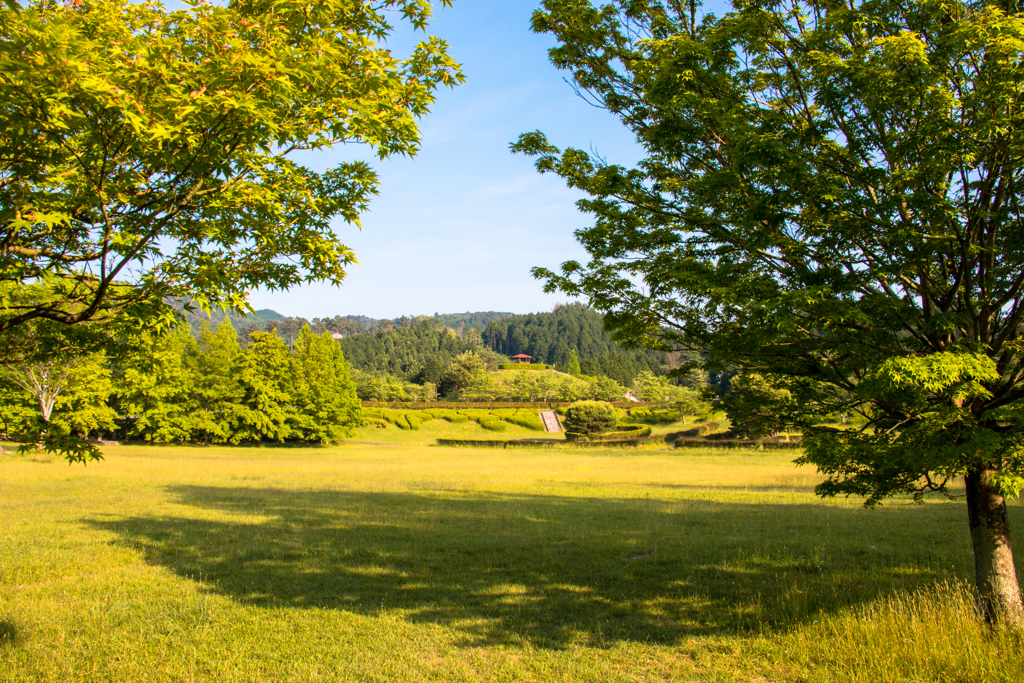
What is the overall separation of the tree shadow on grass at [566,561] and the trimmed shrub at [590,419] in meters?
33.0

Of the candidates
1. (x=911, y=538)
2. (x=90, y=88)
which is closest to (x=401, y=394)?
(x=911, y=538)

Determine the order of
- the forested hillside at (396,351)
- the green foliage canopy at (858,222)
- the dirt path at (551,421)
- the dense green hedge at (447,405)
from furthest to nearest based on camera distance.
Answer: the forested hillside at (396,351) → the dense green hedge at (447,405) → the dirt path at (551,421) → the green foliage canopy at (858,222)

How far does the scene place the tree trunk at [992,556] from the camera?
5.27m

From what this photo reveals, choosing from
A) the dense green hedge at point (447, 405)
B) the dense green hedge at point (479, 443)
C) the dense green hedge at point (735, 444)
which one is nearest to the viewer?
the dense green hedge at point (735, 444)

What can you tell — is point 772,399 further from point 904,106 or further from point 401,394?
point 401,394

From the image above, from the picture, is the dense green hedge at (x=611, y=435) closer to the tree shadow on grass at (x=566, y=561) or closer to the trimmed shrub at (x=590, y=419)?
the trimmed shrub at (x=590, y=419)

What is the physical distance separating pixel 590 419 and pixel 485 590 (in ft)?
132

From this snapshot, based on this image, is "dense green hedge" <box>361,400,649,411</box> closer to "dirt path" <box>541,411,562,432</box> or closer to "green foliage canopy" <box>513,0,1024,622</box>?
"dirt path" <box>541,411,562,432</box>

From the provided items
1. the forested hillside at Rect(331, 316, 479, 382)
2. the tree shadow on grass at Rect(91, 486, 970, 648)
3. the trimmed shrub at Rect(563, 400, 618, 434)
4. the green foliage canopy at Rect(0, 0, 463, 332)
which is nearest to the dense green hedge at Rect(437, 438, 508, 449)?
the trimmed shrub at Rect(563, 400, 618, 434)

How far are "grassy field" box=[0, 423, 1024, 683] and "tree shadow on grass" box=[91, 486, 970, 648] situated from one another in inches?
1.8

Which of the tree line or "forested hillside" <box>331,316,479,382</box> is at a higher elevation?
"forested hillside" <box>331,316,479,382</box>

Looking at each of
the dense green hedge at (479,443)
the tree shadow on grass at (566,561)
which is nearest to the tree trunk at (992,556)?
the tree shadow on grass at (566,561)

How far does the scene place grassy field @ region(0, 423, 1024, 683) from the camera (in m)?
5.05

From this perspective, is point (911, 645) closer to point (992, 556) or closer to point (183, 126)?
point (992, 556)
